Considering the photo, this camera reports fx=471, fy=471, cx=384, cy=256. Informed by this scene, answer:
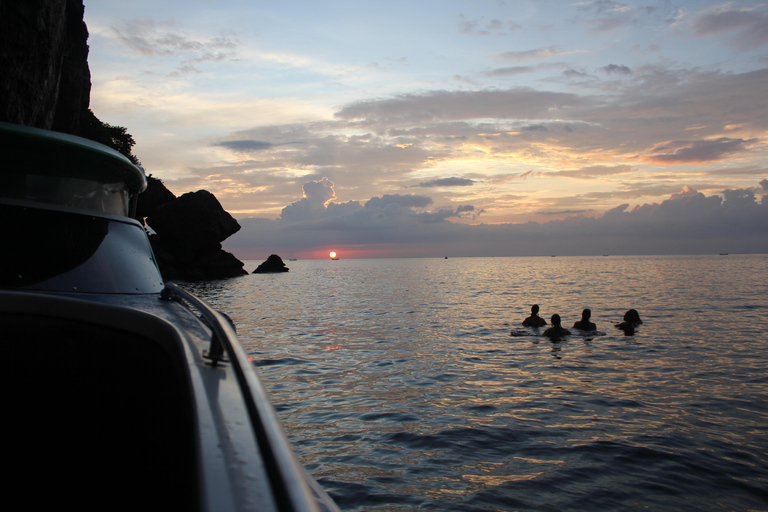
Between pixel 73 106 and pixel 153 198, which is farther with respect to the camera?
pixel 153 198

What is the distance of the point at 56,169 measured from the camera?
16.3 ft

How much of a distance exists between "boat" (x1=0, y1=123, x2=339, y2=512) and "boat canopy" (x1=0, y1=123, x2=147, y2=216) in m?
0.03

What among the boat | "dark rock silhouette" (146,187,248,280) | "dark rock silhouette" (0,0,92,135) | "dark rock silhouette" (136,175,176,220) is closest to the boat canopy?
the boat

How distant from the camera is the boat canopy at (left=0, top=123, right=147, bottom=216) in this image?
4656mm

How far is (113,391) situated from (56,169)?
3.22m

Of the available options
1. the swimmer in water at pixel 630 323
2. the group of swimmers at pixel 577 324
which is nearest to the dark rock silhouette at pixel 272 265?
the group of swimmers at pixel 577 324

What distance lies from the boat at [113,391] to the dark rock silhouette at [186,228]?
5147 cm

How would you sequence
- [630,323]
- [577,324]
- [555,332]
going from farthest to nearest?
1. [630,323]
2. [577,324]
3. [555,332]

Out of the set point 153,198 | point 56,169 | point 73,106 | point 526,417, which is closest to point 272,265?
point 153,198

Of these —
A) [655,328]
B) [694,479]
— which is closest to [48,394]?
[694,479]

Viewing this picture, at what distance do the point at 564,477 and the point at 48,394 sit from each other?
5.80 metres

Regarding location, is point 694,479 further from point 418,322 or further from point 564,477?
point 418,322

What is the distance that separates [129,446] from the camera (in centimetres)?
273

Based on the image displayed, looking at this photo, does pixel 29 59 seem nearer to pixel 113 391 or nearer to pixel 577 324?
pixel 113 391
